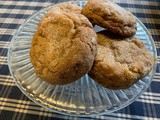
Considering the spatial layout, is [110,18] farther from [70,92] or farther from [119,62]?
[70,92]

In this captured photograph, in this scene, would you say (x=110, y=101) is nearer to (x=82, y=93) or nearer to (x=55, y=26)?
(x=82, y=93)

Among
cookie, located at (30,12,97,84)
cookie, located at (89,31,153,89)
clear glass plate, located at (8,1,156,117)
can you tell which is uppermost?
cookie, located at (30,12,97,84)

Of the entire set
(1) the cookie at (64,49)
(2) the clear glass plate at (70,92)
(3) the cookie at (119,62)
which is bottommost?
(2) the clear glass plate at (70,92)

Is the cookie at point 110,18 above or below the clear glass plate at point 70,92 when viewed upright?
above

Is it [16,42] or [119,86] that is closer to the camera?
[119,86]

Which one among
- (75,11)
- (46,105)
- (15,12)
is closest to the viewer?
(46,105)

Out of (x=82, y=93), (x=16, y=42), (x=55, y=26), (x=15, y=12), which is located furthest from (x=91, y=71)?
(x=15, y=12)

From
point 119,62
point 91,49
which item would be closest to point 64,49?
point 91,49
